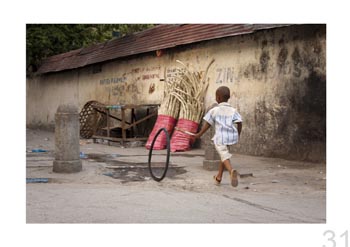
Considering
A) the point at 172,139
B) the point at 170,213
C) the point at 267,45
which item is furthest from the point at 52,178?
the point at 267,45

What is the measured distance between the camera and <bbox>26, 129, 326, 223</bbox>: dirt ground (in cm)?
449

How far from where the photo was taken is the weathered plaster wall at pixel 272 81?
8641 mm

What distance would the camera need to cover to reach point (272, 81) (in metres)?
9.60

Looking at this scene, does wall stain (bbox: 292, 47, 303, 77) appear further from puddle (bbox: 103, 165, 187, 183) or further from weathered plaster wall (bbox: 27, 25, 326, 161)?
puddle (bbox: 103, 165, 187, 183)

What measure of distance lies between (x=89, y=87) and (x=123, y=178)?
472 inches

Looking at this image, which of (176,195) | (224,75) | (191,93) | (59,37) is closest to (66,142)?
(176,195)

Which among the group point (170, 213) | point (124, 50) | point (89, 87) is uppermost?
point (124, 50)

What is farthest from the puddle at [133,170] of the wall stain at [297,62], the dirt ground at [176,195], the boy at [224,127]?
the wall stain at [297,62]

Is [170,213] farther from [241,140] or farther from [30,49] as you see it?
[30,49]

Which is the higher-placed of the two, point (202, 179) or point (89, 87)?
point (89, 87)

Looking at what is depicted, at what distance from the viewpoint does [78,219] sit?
14.1ft

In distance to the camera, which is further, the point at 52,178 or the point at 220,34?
the point at 220,34

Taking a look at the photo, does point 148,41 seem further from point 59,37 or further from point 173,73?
point 59,37

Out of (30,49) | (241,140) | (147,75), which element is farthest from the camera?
(30,49)
